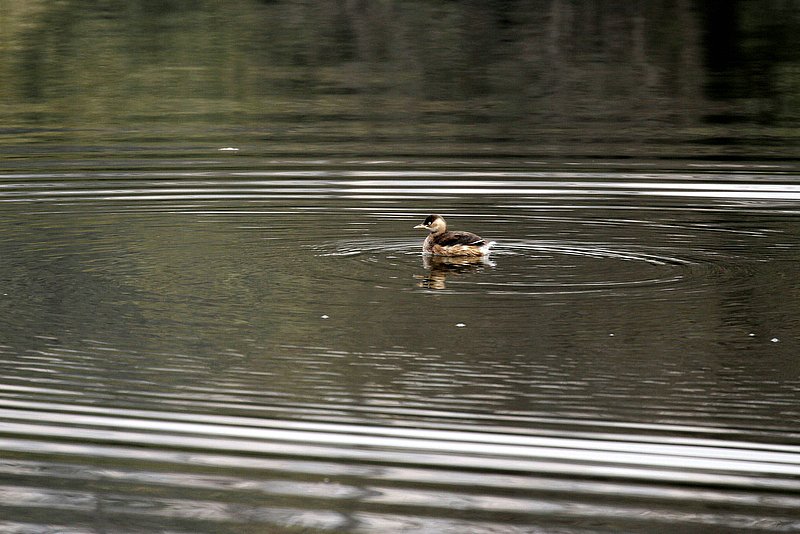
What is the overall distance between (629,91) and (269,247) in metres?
17.0

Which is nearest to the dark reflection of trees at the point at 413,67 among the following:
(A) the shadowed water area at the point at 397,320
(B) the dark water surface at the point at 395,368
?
(A) the shadowed water area at the point at 397,320

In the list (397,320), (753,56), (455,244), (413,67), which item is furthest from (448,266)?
(753,56)

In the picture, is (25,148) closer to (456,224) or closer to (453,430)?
(456,224)

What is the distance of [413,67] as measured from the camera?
3394cm

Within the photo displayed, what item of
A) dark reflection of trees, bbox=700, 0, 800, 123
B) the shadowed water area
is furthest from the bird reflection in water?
dark reflection of trees, bbox=700, 0, 800, 123

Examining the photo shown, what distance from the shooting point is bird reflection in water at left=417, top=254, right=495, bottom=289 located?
12.8 metres

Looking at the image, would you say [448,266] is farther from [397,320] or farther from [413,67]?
[413,67]

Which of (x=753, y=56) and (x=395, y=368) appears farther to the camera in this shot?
(x=753, y=56)

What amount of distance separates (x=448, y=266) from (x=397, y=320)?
2341 millimetres

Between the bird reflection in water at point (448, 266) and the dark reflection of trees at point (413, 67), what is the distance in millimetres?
7683

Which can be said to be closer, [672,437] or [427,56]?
[672,437]

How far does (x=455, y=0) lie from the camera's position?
50.7m

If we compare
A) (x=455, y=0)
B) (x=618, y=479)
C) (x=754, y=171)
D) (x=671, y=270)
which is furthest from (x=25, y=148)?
(x=455, y=0)

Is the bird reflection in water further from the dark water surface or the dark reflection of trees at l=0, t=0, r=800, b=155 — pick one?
the dark reflection of trees at l=0, t=0, r=800, b=155
